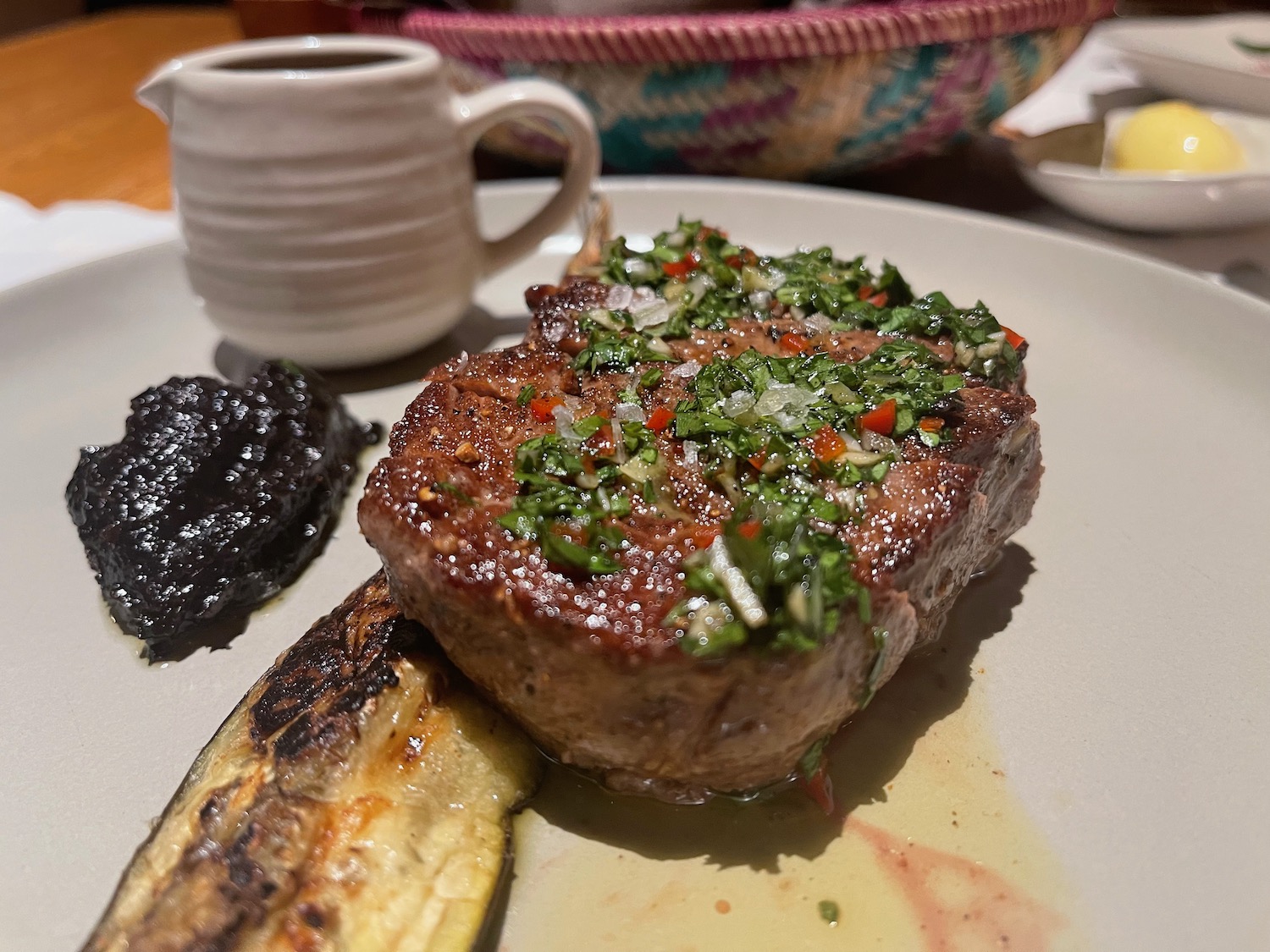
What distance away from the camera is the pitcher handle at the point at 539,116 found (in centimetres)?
331

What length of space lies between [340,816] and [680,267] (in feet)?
6.10

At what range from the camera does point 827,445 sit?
2.01 metres

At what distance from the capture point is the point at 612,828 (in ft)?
6.41

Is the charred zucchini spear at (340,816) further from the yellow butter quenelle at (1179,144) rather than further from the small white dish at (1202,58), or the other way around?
the small white dish at (1202,58)

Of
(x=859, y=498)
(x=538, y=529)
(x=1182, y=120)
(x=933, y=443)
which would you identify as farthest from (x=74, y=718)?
(x=1182, y=120)

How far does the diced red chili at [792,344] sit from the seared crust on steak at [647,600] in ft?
1.30

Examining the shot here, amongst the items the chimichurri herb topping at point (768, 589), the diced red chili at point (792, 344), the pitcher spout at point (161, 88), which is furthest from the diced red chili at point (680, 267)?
the pitcher spout at point (161, 88)

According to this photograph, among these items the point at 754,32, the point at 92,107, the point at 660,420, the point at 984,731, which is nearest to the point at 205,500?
the point at 660,420

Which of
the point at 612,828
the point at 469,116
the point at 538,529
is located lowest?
the point at 612,828

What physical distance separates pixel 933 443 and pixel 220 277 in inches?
102

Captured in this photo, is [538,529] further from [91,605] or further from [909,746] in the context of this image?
[91,605]

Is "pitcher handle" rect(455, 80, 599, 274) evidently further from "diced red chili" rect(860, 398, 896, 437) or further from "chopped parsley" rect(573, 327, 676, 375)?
"diced red chili" rect(860, 398, 896, 437)

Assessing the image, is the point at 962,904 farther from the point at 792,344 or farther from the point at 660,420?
the point at 792,344

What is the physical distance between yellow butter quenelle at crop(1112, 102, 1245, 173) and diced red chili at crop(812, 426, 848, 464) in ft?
11.1
